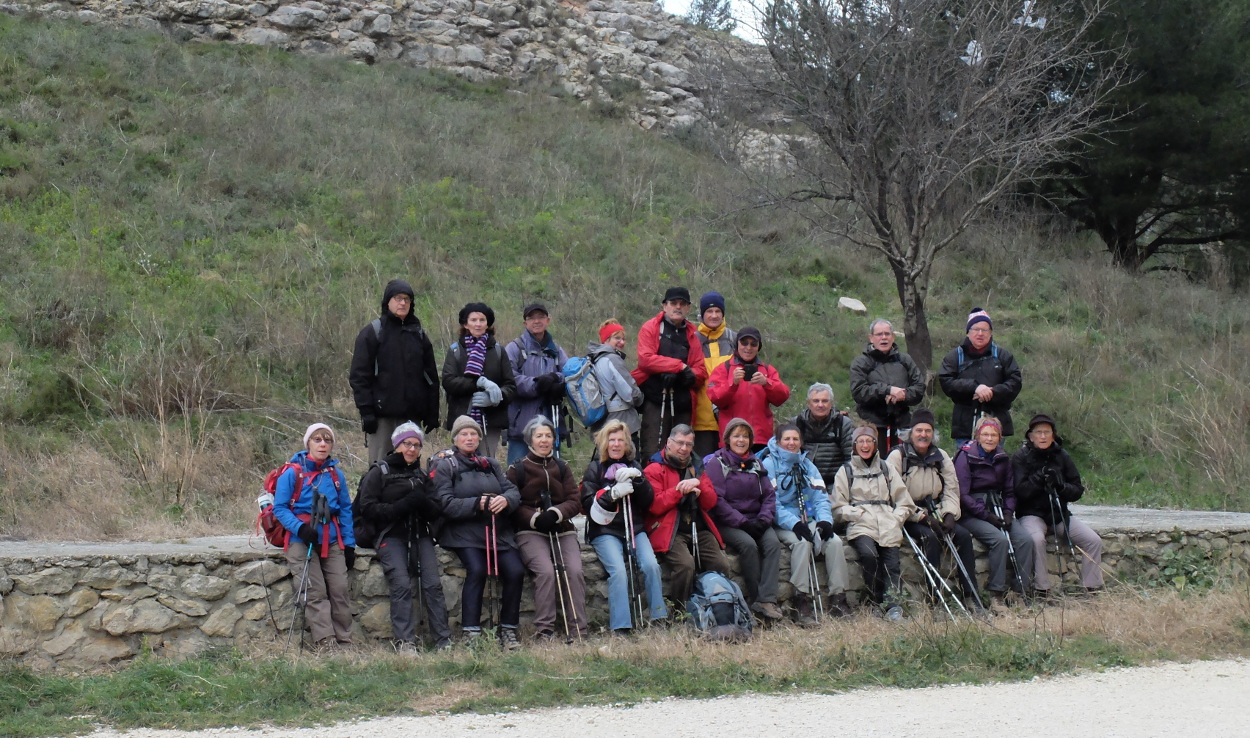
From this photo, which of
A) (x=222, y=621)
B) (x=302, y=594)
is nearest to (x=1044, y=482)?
(x=302, y=594)

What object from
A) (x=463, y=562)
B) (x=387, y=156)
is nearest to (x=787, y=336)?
(x=387, y=156)

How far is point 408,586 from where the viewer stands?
679cm

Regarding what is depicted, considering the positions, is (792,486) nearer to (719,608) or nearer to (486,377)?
(719,608)

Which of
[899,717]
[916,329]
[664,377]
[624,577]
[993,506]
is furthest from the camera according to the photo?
[916,329]

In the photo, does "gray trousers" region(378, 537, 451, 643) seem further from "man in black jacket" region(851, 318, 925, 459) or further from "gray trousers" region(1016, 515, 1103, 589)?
"gray trousers" region(1016, 515, 1103, 589)

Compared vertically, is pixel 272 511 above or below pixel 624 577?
above

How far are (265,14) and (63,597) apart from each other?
60.4ft

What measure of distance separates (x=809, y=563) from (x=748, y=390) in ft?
4.90

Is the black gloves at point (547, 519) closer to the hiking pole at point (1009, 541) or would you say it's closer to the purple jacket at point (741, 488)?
the purple jacket at point (741, 488)

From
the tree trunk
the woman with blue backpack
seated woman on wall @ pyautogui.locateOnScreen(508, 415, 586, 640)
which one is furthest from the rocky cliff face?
the woman with blue backpack

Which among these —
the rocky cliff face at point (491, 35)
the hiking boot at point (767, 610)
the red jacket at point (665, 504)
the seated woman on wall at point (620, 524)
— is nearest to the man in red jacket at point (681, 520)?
the red jacket at point (665, 504)

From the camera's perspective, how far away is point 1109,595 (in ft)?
25.5

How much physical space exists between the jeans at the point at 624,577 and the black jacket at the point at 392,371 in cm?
171

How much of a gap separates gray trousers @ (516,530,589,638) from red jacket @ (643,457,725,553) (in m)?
0.55
